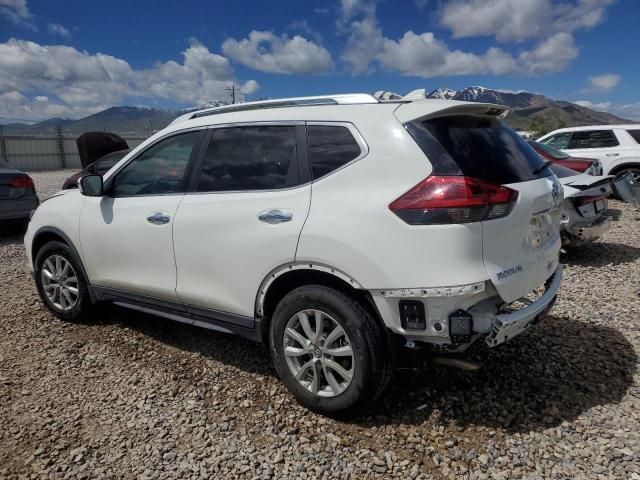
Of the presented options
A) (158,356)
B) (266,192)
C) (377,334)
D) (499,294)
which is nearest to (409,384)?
(377,334)

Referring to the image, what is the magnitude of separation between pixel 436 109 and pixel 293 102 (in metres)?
0.99

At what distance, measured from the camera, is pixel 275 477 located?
245 centimetres

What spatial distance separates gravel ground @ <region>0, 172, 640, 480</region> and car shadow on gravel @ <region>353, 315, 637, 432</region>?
1 cm

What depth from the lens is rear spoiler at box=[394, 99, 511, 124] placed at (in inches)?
103

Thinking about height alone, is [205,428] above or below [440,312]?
below

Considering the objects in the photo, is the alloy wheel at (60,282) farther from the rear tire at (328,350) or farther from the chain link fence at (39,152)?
the chain link fence at (39,152)

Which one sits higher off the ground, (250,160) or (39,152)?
(39,152)

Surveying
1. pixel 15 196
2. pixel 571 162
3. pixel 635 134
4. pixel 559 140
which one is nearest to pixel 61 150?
pixel 15 196

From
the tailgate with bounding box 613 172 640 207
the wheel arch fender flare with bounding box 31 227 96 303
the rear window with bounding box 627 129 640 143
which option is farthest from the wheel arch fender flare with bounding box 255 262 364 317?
the rear window with bounding box 627 129 640 143

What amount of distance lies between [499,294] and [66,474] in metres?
2.47

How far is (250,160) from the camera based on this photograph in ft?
10.3

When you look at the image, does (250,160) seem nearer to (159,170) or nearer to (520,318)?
(159,170)

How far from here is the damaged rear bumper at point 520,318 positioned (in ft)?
8.04

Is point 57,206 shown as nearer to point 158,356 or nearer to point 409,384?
point 158,356
